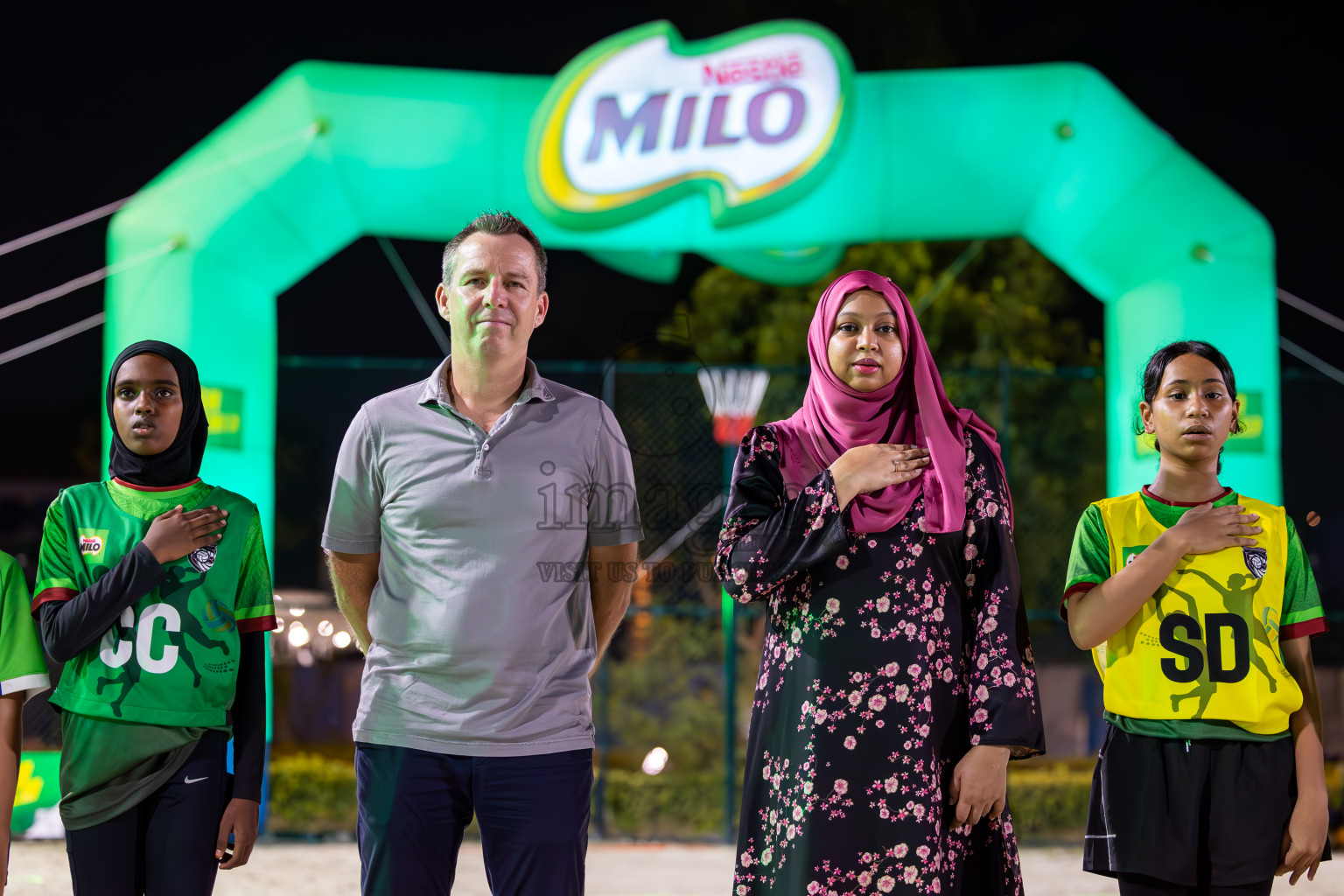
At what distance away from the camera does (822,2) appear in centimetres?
708

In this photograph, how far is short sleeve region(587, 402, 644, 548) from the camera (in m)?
2.18

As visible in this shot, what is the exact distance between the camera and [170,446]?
2363 mm

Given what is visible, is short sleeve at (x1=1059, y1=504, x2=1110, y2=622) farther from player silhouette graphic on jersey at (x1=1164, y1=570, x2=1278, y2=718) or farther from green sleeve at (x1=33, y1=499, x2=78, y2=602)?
green sleeve at (x1=33, y1=499, x2=78, y2=602)

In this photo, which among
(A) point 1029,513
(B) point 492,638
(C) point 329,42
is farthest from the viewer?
(A) point 1029,513

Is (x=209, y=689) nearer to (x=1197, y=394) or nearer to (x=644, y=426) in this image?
(x=1197, y=394)

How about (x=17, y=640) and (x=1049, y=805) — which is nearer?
(x=17, y=640)

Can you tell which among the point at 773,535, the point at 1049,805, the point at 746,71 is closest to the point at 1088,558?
the point at 773,535

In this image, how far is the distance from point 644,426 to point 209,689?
371 cm

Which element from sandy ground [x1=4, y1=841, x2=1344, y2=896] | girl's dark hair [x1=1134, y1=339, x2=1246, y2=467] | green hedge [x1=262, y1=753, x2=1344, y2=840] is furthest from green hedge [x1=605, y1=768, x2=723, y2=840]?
girl's dark hair [x1=1134, y1=339, x2=1246, y2=467]

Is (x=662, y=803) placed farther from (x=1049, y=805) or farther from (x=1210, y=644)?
(x=1210, y=644)

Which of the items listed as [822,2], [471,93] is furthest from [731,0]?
[471,93]

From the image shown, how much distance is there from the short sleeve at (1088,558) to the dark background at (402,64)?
3.78 meters

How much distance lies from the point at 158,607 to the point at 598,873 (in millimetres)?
3274

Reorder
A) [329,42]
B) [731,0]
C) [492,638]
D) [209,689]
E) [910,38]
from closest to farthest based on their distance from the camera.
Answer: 1. [492,638]
2. [209,689]
3. [329,42]
4. [731,0]
5. [910,38]
